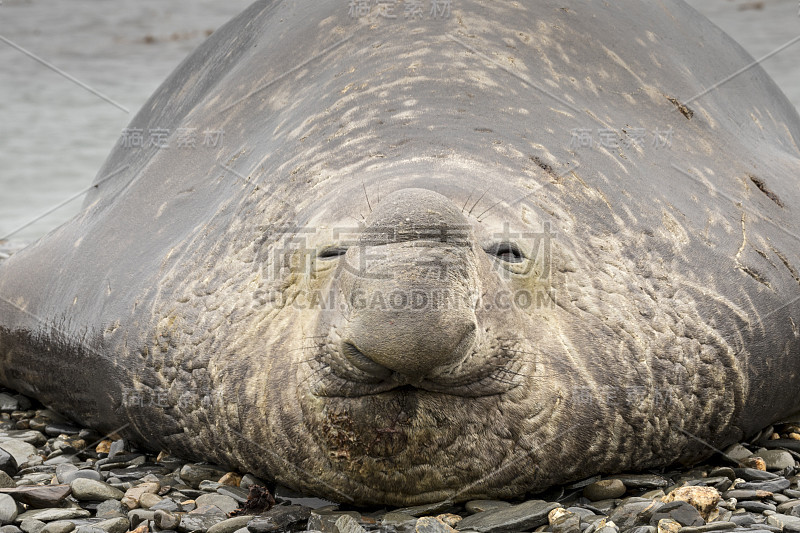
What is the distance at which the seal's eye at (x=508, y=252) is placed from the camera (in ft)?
11.8

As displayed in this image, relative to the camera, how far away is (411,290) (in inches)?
124

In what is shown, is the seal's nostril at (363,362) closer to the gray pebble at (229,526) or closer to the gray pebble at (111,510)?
the gray pebble at (229,526)

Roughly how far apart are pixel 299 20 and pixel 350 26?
40 centimetres

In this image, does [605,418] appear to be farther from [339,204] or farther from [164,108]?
Result: [164,108]

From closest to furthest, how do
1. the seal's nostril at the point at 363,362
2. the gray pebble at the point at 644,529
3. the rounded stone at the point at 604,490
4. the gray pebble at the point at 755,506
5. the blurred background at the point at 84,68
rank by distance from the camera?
1. the seal's nostril at the point at 363,362
2. the gray pebble at the point at 644,529
3. the gray pebble at the point at 755,506
4. the rounded stone at the point at 604,490
5. the blurred background at the point at 84,68

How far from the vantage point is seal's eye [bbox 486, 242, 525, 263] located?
361 cm

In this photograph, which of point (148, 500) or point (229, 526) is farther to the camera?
point (148, 500)

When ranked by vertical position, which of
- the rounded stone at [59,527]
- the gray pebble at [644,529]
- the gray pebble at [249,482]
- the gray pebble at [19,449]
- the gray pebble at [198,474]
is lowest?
the gray pebble at [644,529]

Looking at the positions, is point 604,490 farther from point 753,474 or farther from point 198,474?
point 198,474

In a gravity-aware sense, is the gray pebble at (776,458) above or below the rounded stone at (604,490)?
above

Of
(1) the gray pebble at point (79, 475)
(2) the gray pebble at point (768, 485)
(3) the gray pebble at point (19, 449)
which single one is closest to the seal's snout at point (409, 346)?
(2) the gray pebble at point (768, 485)

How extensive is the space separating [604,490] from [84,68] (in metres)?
12.3

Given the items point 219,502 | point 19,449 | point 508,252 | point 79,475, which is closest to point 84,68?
point 19,449

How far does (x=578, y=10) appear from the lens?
5.21 metres
